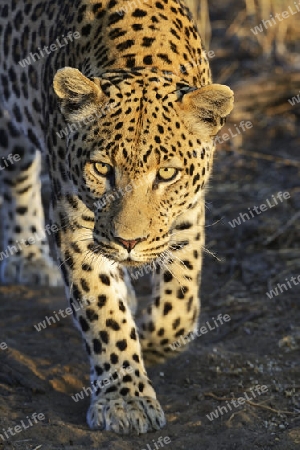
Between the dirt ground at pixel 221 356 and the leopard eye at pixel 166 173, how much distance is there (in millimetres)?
1390

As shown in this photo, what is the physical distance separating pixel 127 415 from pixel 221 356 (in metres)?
1.14

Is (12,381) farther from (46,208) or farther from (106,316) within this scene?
(46,208)

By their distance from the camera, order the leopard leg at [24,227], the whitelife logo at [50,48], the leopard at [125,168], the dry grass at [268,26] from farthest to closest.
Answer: the dry grass at [268,26] → the leopard leg at [24,227] → the whitelife logo at [50,48] → the leopard at [125,168]

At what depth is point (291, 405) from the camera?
5789mm

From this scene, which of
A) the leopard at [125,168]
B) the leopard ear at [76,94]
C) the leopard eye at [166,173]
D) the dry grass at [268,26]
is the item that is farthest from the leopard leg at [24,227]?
the dry grass at [268,26]

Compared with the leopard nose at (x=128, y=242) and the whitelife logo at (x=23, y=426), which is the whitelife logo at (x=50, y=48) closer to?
the leopard nose at (x=128, y=242)

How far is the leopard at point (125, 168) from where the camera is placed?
5.25 meters

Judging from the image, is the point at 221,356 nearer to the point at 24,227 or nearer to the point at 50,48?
the point at 50,48

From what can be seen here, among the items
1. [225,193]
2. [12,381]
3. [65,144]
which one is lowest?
[225,193]

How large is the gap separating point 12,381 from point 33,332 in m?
1.04

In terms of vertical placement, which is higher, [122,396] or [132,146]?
[132,146]

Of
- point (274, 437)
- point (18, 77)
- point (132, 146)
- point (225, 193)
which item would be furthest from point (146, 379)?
point (225, 193)

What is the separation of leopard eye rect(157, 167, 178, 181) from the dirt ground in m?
1.39

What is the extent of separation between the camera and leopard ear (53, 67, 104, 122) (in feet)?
17.5
